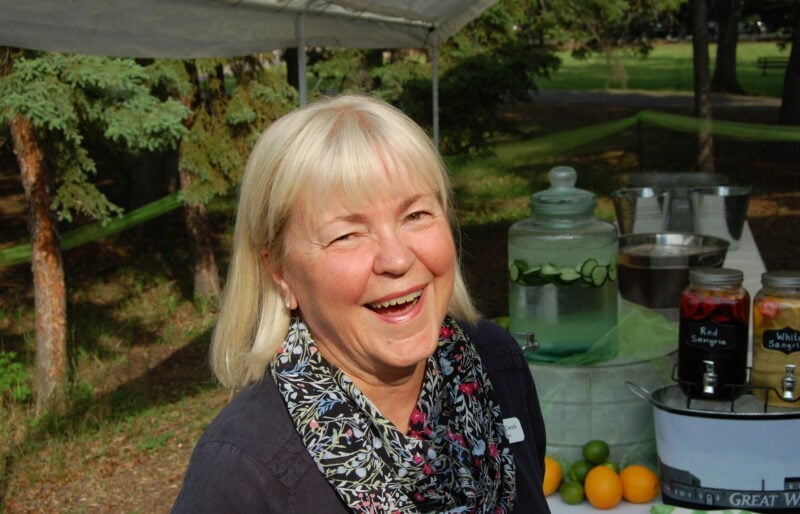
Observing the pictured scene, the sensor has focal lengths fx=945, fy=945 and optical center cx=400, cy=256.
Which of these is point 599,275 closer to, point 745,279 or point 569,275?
point 569,275

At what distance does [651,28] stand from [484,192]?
5.33 metres

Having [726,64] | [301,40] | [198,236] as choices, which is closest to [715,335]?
[301,40]

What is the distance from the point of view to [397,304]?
1.49 m

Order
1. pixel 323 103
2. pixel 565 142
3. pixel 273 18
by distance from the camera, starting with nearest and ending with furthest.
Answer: pixel 323 103 → pixel 273 18 → pixel 565 142

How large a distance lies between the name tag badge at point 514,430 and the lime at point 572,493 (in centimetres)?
107

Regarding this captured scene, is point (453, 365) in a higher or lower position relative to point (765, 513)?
higher

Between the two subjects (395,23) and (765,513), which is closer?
(765,513)

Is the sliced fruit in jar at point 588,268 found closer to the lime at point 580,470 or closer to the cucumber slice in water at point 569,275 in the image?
the cucumber slice in water at point 569,275

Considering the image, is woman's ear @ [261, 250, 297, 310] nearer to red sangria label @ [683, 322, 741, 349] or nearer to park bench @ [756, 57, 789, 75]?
red sangria label @ [683, 322, 741, 349]

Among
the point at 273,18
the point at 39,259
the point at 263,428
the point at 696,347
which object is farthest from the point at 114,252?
the point at 263,428

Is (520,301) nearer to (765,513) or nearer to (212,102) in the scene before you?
(765,513)

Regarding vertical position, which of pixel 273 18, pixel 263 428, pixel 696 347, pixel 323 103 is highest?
pixel 273 18

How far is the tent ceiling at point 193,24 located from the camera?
2613mm

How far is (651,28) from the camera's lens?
16.4 m
